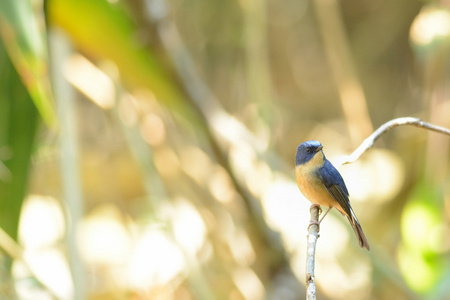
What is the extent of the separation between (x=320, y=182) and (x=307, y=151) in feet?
0.15

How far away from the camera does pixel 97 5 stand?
1.55 meters

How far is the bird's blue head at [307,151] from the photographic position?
2.35 feet

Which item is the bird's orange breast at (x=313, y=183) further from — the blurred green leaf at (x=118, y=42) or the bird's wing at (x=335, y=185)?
the blurred green leaf at (x=118, y=42)

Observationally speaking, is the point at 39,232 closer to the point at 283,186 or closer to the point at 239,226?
the point at 239,226

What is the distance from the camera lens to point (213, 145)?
220 centimetres

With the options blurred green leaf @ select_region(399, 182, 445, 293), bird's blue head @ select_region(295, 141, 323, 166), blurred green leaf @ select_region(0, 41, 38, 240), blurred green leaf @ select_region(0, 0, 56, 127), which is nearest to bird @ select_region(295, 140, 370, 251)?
bird's blue head @ select_region(295, 141, 323, 166)

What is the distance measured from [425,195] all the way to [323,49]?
6.73 feet

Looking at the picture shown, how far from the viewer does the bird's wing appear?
708 millimetres

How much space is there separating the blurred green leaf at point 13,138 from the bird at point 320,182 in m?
0.95

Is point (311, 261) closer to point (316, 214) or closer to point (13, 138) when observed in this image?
point (316, 214)

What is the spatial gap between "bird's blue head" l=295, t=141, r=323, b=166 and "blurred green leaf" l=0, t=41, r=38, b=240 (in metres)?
0.93

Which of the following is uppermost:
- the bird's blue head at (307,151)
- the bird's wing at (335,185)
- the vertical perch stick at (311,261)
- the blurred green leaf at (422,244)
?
the blurred green leaf at (422,244)

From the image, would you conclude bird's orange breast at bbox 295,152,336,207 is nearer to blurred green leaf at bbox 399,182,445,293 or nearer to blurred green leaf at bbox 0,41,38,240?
blurred green leaf at bbox 0,41,38,240

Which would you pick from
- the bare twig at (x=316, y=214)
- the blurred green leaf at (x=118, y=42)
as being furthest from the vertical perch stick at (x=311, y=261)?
the blurred green leaf at (x=118, y=42)
